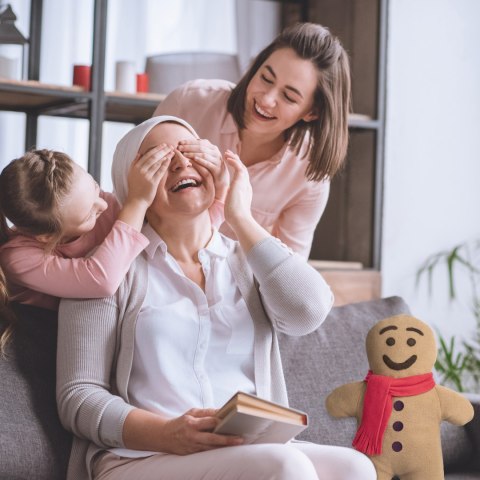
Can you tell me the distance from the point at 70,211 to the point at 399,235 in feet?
7.54

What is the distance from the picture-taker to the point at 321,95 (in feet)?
7.79

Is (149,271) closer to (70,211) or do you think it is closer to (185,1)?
(70,211)

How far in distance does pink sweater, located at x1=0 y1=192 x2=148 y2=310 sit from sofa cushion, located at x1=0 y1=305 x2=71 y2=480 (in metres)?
0.09

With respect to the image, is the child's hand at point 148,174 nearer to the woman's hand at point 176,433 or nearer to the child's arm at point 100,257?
the child's arm at point 100,257

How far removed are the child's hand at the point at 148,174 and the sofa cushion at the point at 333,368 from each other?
1.95 feet

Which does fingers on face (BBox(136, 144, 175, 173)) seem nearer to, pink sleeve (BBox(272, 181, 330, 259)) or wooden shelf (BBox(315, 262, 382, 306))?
pink sleeve (BBox(272, 181, 330, 259))

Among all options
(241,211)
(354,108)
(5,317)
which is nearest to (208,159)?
(241,211)

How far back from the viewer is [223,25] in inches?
149

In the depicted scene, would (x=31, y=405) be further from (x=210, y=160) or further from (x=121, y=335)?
(x=210, y=160)

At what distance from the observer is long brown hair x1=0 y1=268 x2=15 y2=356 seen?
1741 millimetres

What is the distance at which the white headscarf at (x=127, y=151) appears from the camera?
72.2 inches

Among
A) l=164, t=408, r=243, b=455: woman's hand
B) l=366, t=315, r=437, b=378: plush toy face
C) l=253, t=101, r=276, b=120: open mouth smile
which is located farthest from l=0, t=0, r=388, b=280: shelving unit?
l=164, t=408, r=243, b=455: woman's hand

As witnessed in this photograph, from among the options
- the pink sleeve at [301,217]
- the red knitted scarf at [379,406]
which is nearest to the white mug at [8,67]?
the pink sleeve at [301,217]

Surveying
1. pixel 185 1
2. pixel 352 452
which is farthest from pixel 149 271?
pixel 185 1
